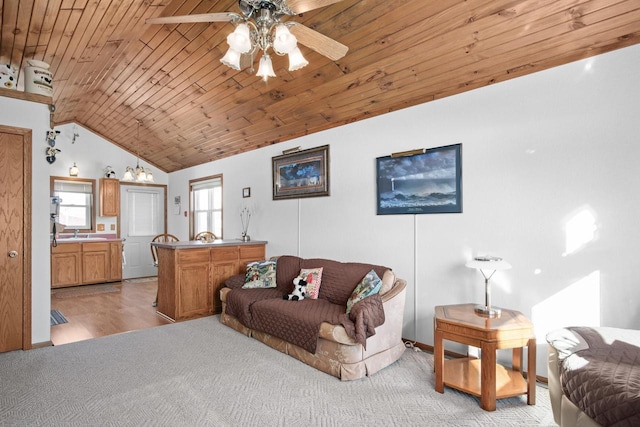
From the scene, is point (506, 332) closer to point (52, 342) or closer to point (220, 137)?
point (52, 342)

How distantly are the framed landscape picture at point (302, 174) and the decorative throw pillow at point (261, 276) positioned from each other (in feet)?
3.37

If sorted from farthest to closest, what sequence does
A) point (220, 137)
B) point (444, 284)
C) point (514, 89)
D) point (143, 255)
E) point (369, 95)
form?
point (143, 255) → point (220, 137) → point (369, 95) → point (444, 284) → point (514, 89)

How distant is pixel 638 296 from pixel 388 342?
1.76m

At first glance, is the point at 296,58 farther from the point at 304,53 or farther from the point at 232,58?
the point at 304,53

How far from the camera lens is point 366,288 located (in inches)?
122

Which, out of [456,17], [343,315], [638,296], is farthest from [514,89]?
[343,315]

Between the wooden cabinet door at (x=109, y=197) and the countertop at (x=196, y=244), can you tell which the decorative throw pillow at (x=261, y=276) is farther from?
the wooden cabinet door at (x=109, y=197)

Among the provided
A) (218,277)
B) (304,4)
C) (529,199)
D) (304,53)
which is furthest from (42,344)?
(529,199)

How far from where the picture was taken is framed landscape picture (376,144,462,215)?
3146 mm

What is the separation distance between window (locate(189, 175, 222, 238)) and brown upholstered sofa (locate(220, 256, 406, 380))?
2.83 m

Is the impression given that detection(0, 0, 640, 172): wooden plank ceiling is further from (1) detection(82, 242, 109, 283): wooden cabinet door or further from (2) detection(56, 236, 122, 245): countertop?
(1) detection(82, 242, 109, 283): wooden cabinet door

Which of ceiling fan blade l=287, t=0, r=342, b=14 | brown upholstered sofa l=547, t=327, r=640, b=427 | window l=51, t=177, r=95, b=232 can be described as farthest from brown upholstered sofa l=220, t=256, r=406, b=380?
window l=51, t=177, r=95, b=232

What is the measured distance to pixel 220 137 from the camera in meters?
5.50

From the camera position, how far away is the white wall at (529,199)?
237cm
